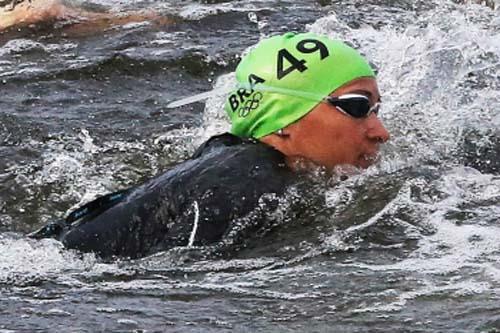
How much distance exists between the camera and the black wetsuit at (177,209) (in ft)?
16.9

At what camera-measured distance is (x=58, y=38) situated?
32.9 feet

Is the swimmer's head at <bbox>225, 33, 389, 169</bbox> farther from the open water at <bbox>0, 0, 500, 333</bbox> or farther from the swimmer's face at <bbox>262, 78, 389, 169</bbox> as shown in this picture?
the open water at <bbox>0, 0, 500, 333</bbox>

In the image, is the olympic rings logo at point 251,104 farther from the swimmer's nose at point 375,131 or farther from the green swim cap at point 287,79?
the swimmer's nose at point 375,131

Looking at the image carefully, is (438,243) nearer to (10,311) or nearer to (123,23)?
(10,311)

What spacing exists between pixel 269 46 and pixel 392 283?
212 centimetres

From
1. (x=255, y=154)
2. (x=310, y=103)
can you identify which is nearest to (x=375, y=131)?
(x=310, y=103)

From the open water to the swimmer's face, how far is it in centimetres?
14

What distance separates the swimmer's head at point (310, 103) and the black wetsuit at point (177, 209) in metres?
0.34

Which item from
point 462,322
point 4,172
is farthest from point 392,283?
point 4,172

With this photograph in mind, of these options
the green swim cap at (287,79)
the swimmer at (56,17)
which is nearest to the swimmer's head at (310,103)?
the green swim cap at (287,79)

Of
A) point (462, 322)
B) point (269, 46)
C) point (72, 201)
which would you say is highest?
point (269, 46)

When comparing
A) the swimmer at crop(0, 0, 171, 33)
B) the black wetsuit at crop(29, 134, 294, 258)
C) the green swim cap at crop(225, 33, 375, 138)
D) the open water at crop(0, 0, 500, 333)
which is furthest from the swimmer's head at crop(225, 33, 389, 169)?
the swimmer at crop(0, 0, 171, 33)

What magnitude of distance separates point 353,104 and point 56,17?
5.39 meters

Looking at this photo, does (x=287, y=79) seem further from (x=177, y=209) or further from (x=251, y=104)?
(x=177, y=209)
